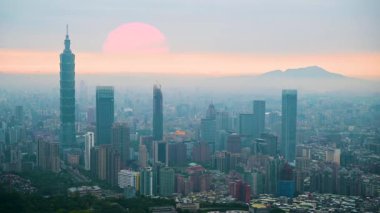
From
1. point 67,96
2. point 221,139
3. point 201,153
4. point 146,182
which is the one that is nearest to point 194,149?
point 201,153

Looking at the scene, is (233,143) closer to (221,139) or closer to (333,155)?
(221,139)

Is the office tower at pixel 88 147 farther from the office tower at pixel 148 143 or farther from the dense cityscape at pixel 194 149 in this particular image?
the office tower at pixel 148 143

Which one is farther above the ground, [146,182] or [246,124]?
[246,124]

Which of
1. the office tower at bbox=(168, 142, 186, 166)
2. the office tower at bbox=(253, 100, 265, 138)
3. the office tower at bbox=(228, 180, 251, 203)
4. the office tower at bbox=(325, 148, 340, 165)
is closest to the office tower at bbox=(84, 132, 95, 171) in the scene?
the office tower at bbox=(168, 142, 186, 166)

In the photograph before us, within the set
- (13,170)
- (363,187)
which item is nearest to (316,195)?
(363,187)

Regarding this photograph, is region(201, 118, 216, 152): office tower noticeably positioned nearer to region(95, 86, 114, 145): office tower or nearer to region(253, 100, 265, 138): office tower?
region(253, 100, 265, 138): office tower

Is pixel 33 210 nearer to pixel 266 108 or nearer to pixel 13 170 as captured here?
pixel 13 170
